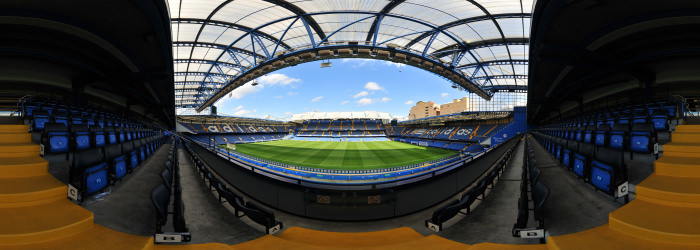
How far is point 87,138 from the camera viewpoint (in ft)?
12.3

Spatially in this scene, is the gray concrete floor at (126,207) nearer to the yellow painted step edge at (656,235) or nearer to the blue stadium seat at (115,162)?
the blue stadium seat at (115,162)

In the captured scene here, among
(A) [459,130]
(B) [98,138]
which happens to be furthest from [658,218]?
(A) [459,130]

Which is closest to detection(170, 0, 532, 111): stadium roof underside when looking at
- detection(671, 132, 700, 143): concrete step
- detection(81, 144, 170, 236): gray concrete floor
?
→ detection(671, 132, 700, 143): concrete step

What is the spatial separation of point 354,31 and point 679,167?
1241 cm

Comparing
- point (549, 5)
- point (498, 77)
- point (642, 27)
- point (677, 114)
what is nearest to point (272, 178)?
point (549, 5)

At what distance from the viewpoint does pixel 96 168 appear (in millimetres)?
2789

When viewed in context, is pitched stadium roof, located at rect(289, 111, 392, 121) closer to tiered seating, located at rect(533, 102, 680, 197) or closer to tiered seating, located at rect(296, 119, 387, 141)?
tiered seating, located at rect(296, 119, 387, 141)

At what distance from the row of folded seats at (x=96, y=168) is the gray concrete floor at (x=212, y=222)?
3.68 ft

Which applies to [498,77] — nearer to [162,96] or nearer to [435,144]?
[435,144]

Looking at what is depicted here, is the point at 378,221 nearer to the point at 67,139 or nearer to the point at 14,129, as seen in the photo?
the point at 67,139

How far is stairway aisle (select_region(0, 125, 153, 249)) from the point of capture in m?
1.43

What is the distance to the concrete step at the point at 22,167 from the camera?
2.27 metres

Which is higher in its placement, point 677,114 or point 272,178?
point 677,114

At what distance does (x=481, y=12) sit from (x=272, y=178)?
12.0m
